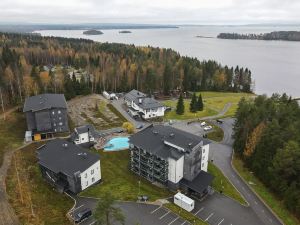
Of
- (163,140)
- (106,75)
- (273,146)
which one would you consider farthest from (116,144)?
(106,75)

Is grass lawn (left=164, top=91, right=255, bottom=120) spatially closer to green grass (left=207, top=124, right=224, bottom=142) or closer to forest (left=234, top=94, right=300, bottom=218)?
green grass (left=207, top=124, right=224, bottom=142)

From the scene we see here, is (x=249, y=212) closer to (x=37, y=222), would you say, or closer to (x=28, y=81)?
(x=37, y=222)

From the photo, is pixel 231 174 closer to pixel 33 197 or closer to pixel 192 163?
pixel 192 163

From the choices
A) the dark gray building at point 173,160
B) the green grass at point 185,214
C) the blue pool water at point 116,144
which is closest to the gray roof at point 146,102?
the blue pool water at point 116,144

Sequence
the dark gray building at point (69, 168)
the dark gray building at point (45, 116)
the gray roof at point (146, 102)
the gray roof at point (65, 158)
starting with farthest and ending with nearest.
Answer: the gray roof at point (146, 102) < the dark gray building at point (45, 116) < the gray roof at point (65, 158) < the dark gray building at point (69, 168)

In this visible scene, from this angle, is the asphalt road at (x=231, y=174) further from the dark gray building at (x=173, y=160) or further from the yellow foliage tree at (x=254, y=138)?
the dark gray building at (x=173, y=160)

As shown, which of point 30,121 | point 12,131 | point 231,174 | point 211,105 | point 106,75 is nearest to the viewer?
point 231,174
